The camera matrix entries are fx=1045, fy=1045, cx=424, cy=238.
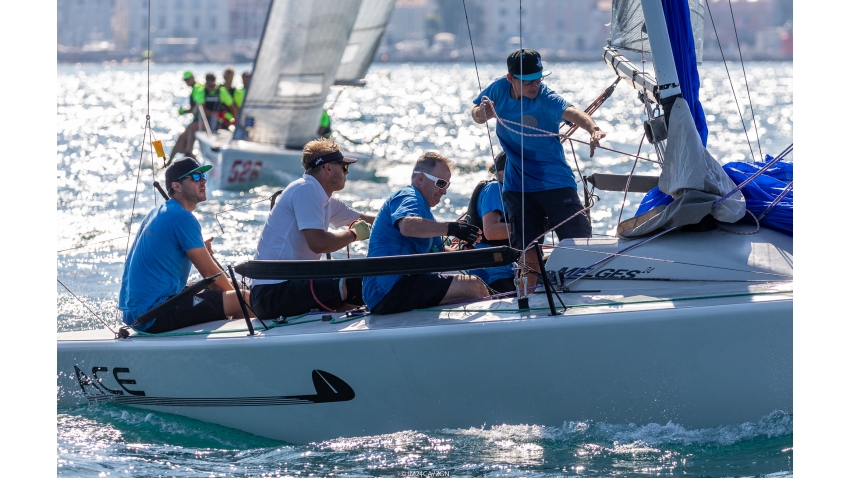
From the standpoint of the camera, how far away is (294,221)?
4.52 meters

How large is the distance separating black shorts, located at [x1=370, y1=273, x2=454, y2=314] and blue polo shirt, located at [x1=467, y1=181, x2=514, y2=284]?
0.57m

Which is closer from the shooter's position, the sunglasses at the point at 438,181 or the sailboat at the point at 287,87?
the sunglasses at the point at 438,181

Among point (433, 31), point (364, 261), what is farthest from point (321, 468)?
point (433, 31)

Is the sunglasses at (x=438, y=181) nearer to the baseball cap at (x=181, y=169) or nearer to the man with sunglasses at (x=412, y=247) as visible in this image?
the man with sunglasses at (x=412, y=247)

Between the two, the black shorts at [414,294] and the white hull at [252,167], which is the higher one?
the white hull at [252,167]

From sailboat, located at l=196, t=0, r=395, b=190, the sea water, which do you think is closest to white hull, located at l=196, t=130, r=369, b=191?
sailboat, located at l=196, t=0, r=395, b=190

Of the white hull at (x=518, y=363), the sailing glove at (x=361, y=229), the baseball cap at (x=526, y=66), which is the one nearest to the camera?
the white hull at (x=518, y=363)

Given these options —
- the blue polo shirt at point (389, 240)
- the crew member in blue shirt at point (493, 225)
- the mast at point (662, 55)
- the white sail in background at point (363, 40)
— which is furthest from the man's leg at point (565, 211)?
the white sail in background at point (363, 40)

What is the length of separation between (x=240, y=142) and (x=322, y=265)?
1110cm

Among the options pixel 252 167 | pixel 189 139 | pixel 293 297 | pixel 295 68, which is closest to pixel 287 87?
pixel 295 68

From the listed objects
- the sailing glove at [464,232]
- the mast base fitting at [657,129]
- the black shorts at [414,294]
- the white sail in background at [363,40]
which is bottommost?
the black shorts at [414,294]

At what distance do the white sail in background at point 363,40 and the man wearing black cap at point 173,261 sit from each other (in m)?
10.4

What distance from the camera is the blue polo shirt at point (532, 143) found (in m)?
4.91

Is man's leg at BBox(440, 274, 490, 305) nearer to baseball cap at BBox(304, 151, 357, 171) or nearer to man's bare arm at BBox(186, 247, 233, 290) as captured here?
baseball cap at BBox(304, 151, 357, 171)
